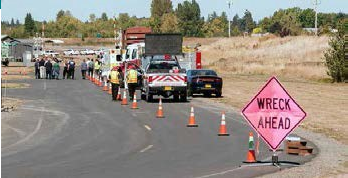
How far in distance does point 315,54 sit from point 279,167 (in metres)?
76.0

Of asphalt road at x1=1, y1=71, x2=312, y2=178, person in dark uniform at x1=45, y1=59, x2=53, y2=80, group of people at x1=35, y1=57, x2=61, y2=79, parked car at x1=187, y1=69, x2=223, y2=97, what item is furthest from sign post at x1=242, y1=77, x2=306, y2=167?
group of people at x1=35, y1=57, x2=61, y2=79

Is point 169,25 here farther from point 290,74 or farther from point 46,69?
point 46,69

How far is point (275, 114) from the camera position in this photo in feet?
53.7

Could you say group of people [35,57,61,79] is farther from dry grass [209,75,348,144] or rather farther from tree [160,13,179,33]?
tree [160,13,179,33]

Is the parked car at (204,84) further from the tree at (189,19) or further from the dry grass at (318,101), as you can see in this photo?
the tree at (189,19)

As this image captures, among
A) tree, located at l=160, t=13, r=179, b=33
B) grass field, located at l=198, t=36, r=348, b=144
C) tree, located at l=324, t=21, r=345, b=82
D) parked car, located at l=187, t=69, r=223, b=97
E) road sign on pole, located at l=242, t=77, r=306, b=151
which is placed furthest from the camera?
tree, located at l=160, t=13, r=179, b=33

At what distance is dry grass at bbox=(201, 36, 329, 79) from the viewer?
237ft

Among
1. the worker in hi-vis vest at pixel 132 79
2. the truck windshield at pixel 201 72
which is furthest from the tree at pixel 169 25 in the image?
the worker in hi-vis vest at pixel 132 79

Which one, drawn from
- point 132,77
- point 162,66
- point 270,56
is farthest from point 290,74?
point 132,77

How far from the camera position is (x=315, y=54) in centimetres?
9050

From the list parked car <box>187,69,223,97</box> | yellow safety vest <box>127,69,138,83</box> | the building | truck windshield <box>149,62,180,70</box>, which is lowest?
parked car <box>187,69,223,97</box>

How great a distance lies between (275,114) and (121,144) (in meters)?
5.50

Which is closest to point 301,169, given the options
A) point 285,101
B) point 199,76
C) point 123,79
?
point 285,101

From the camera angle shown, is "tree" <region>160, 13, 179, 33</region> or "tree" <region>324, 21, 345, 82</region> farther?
"tree" <region>160, 13, 179, 33</region>
